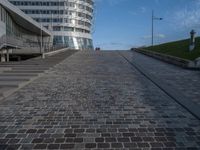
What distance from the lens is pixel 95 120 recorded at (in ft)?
25.3

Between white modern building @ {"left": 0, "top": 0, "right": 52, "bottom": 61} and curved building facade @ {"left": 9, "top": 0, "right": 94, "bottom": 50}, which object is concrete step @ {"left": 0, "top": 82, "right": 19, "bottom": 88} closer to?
white modern building @ {"left": 0, "top": 0, "right": 52, "bottom": 61}

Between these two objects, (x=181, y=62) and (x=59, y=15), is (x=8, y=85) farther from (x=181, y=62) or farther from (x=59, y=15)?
(x=59, y=15)

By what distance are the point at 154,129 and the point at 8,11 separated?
35966 mm

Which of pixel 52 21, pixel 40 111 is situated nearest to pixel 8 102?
pixel 40 111

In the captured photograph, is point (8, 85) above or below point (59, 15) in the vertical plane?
below

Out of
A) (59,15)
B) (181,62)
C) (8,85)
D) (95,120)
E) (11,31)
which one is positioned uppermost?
(59,15)

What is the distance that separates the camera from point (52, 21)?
299 feet

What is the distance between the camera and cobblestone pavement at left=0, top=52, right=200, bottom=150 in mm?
6098

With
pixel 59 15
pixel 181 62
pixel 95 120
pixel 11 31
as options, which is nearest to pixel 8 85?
pixel 95 120

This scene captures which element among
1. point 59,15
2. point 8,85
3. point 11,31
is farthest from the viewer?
point 59,15

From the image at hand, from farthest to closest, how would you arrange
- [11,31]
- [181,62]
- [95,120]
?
[11,31], [181,62], [95,120]

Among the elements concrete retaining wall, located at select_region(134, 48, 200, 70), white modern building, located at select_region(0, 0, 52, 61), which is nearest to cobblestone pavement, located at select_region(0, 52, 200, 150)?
concrete retaining wall, located at select_region(134, 48, 200, 70)

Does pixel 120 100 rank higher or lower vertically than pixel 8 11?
lower

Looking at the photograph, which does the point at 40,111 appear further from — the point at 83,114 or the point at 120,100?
the point at 120,100
